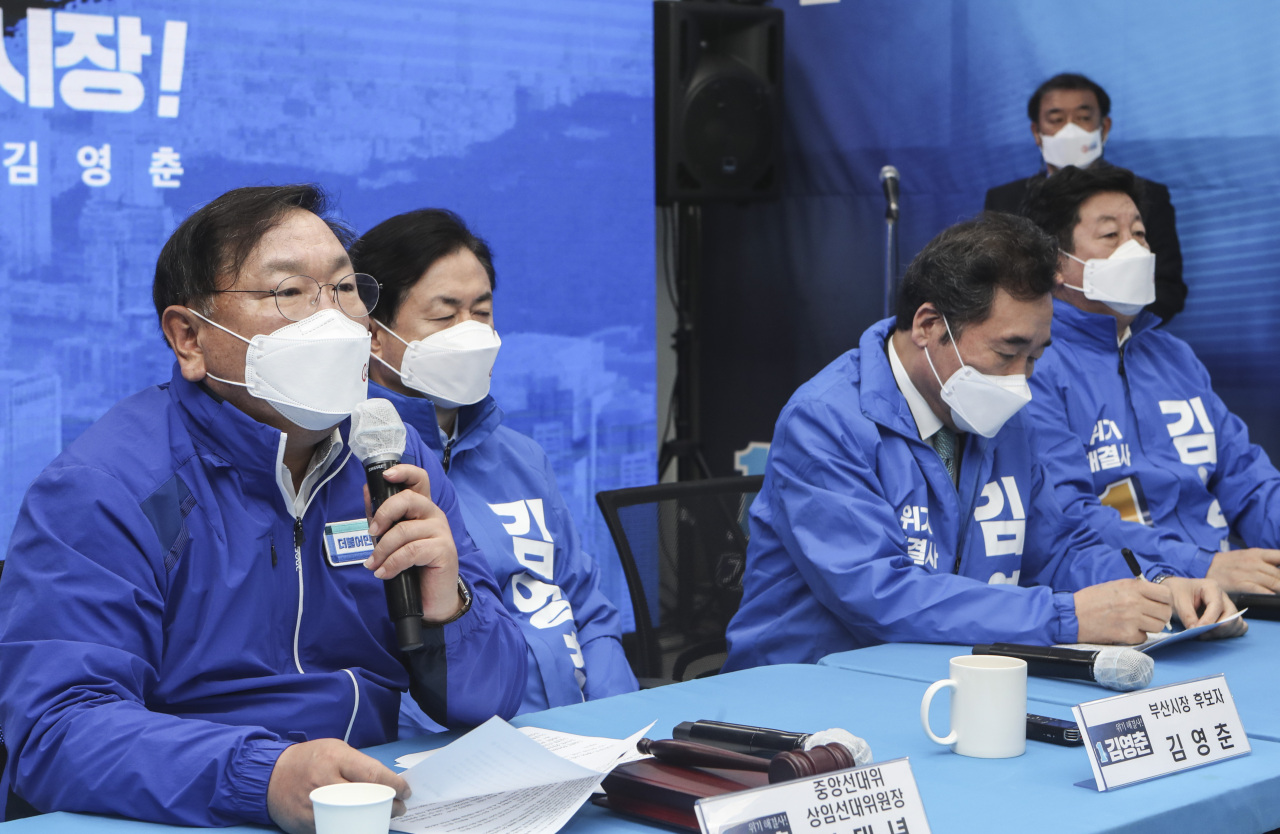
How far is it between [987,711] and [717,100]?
143 inches

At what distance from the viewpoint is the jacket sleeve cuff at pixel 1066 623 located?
2.00 m

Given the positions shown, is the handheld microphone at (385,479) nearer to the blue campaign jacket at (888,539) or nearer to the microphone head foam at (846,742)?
the microphone head foam at (846,742)

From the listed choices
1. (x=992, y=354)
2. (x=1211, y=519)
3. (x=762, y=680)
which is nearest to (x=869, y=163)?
(x=1211, y=519)

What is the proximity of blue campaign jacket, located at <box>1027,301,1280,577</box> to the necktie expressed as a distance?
1.64ft

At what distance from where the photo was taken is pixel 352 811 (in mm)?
1059

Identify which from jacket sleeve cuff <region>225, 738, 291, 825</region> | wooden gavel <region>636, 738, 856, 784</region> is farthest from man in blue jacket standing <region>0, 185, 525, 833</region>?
wooden gavel <region>636, 738, 856, 784</region>

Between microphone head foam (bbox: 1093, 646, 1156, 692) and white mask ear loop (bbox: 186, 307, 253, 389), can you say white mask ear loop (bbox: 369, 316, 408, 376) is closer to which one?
white mask ear loop (bbox: 186, 307, 253, 389)

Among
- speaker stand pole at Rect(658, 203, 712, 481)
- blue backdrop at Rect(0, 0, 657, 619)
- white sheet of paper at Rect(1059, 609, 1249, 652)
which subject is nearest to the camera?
white sheet of paper at Rect(1059, 609, 1249, 652)

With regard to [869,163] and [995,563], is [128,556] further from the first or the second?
[869,163]

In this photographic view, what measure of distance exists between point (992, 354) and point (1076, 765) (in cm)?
105

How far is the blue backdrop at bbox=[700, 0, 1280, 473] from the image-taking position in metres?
4.18

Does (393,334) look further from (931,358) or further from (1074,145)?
(1074,145)

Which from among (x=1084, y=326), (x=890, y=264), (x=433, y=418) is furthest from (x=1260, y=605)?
(x=890, y=264)

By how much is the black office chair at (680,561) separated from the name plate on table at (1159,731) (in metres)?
1.19
